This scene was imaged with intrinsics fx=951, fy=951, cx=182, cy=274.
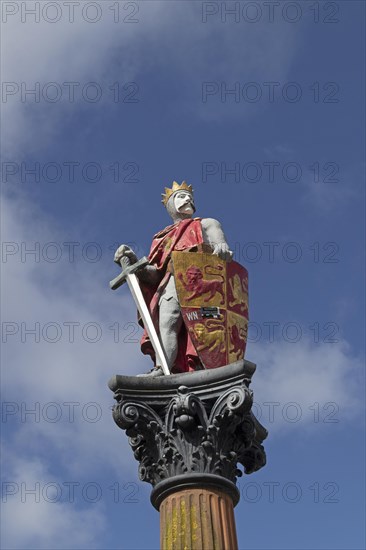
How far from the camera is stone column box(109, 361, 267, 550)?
13.1 m

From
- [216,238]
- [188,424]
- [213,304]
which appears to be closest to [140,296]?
[213,304]

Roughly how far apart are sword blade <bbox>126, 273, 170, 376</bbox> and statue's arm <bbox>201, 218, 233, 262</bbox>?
141 centimetres

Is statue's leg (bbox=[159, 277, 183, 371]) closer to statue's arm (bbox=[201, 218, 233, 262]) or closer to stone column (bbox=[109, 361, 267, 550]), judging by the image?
statue's arm (bbox=[201, 218, 233, 262])

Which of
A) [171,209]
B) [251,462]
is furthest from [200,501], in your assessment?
[171,209]

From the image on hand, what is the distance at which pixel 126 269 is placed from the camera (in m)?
16.0

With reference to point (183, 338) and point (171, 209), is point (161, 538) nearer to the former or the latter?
point (183, 338)

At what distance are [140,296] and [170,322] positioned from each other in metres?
0.74

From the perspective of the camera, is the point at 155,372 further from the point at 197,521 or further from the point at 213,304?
the point at 197,521

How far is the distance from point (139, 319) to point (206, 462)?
3327 millimetres

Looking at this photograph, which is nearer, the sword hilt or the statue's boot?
the statue's boot

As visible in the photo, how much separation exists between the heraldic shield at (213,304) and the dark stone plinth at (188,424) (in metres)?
0.79

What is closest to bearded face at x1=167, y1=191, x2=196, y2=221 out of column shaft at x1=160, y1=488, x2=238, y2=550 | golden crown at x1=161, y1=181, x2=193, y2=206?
golden crown at x1=161, y1=181, x2=193, y2=206

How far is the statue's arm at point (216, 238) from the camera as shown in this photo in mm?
15656

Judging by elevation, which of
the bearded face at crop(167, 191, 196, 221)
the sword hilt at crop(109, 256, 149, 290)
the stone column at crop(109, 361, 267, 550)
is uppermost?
the bearded face at crop(167, 191, 196, 221)
